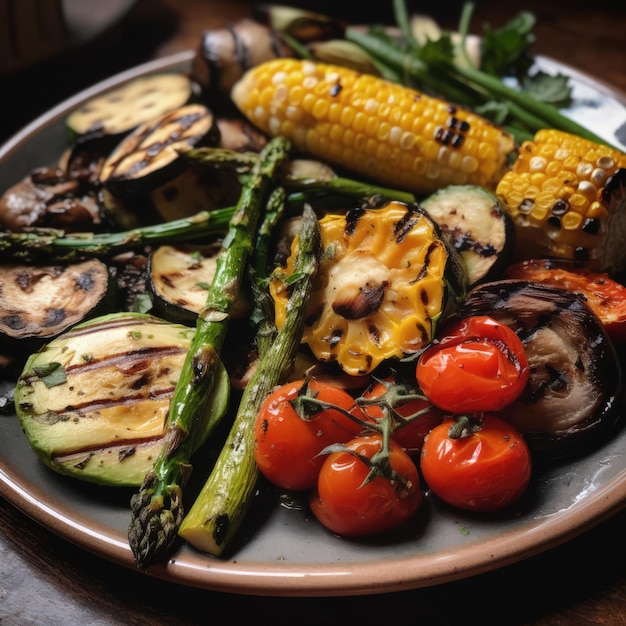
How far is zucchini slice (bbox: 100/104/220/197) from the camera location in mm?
3311

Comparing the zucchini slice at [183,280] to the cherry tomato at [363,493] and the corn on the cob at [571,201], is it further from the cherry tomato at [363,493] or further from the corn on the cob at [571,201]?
the corn on the cob at [571,201]

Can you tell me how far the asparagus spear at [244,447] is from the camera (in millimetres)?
2180

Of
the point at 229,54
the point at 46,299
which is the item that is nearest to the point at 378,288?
the point at 46,299

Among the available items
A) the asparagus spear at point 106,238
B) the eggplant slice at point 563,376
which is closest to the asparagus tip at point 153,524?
the eggplant slice at point 563,376

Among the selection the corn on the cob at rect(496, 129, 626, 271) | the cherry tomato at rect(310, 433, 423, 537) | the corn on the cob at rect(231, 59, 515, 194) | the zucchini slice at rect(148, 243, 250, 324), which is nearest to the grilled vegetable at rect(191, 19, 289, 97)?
the corn on the cob at rect(231, 59, 515, 194)

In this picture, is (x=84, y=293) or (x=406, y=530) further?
(x=84, y=293)

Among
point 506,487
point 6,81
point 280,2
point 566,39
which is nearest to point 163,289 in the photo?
point 506,487

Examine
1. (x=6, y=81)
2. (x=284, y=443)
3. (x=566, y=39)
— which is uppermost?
(x=566, y=39)

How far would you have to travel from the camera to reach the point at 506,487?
7.17ft

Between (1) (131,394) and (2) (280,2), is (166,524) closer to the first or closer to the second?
(1) (131,394)

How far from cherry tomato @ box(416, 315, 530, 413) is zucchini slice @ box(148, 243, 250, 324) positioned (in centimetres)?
95

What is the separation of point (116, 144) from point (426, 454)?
2.53m

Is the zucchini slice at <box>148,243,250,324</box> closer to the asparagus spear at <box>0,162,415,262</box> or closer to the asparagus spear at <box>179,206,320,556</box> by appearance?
the asparagus spear at <box>0,162,415,262</box>

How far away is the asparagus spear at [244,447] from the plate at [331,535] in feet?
0.25
